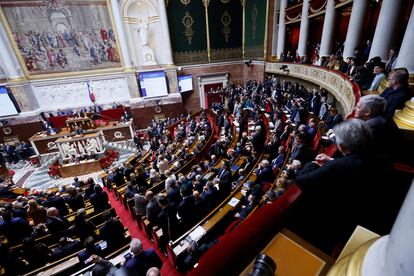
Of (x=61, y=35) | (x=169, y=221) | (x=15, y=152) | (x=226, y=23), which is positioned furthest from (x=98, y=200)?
(x=226, y=23)

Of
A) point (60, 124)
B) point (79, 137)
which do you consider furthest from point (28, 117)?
point (79, 137)

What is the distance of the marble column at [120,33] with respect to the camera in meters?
13.1

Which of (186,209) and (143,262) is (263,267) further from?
(186,209)

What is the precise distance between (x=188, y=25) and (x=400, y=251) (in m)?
17.2

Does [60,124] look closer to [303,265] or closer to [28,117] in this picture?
[28,117]

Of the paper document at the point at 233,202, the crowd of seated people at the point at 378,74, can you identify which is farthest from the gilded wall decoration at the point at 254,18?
the paper document at the point at 233,202

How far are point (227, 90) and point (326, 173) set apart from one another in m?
15.5

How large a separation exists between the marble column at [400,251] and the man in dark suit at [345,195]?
0.58 meters

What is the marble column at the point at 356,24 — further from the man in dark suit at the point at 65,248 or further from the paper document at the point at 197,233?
the man in dark suit at the point at 65,248

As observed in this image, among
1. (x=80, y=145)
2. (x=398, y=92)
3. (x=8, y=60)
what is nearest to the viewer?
(x=398, y=92)

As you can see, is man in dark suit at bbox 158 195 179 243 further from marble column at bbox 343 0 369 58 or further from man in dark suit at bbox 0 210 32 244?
marble column at bbox 343 0 369 58

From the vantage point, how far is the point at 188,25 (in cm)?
1518

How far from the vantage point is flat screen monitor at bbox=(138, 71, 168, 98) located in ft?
47.4

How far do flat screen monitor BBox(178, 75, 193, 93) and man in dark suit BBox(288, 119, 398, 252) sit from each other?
15.2 m
